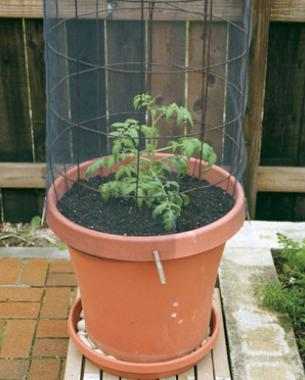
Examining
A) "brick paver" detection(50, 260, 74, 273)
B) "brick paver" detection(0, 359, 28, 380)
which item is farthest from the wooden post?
"brick paver" detection(0, 359, 28, 380)

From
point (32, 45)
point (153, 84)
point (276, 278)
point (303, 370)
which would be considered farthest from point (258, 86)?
point (303, 370)

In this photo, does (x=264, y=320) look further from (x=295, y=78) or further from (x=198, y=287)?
(x=295, y=78)

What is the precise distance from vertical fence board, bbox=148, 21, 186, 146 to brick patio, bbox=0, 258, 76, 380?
814 mm

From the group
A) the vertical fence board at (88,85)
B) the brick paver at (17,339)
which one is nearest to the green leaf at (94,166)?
the vertical fence board at (88,85)

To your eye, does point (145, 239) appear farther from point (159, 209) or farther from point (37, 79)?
point (37, 79)

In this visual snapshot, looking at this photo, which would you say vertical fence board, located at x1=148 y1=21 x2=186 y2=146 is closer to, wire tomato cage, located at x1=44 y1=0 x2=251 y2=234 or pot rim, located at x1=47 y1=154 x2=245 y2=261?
wire tomato cage, located at x1=44 y1=0 x2=251 y2=234

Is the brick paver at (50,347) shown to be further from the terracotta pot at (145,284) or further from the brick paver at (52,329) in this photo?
the terracotta pot at (145,284)

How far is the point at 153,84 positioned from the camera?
110 inches

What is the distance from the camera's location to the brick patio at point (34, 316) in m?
2.30

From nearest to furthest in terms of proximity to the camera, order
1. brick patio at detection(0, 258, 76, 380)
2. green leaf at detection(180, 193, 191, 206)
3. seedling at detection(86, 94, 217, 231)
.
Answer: seedling at detection(86, 94, 217, 231) < green leaf at detection(180, 193, 191, 206) < brick patio at detection(0, 258, 76, 380)

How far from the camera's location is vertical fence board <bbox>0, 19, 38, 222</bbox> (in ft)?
9.61

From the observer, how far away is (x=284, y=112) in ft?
10.0

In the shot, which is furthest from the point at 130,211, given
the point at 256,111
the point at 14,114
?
the point at 14,114

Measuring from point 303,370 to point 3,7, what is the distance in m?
2.06
